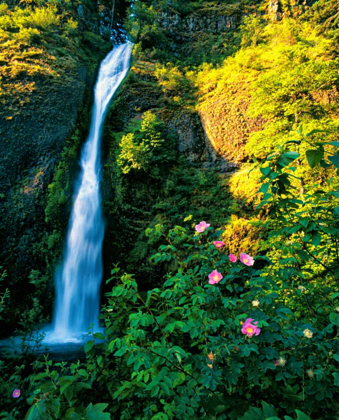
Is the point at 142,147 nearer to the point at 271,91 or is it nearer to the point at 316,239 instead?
the point at 271,91

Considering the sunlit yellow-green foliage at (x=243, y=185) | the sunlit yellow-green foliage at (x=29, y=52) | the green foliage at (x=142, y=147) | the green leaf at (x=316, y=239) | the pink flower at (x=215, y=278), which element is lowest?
the sunlit yellow-green foliage at (x=243, y=185)

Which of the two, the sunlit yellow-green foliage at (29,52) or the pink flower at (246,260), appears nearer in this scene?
the pink flower at (246,260)

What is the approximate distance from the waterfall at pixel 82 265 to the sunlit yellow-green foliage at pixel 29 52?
3363mm

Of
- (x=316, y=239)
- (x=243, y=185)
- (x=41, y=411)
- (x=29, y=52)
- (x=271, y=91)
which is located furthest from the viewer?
(x=29, y=52)

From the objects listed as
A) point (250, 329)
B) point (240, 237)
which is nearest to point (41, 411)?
point (250, 329)

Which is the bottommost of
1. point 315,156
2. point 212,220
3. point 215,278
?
point 212,220

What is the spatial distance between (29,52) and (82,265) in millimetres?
9665

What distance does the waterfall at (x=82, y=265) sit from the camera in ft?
21.1

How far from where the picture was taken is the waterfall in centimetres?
644

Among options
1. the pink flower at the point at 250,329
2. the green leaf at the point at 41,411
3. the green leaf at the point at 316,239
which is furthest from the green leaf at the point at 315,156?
the green leaf at the point at 41,411

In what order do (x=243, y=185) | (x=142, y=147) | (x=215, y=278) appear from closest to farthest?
1. (x=215, y=278)
2. (x=243, y=185)
3. (x=142, y=147)

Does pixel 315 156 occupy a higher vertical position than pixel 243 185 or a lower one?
higher

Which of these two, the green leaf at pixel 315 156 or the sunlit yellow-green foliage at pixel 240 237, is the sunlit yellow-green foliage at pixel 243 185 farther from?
the green leaf at pixel 315 156

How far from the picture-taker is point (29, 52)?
977 centimetres
